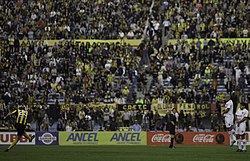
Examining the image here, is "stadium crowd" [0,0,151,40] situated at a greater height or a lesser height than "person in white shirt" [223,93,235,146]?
greater

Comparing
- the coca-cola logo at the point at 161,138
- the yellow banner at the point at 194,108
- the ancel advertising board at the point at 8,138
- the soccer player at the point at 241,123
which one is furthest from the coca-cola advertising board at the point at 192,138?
the soccer player at the point at 241,123

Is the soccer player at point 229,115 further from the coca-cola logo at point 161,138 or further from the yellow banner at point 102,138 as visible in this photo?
the yellow banner at point 102,138

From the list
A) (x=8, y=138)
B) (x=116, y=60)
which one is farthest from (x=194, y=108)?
(x=8, y=138)

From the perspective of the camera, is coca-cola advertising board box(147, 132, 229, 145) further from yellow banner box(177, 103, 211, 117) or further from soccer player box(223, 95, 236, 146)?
yellow banner box(177, 103, 211, 117)

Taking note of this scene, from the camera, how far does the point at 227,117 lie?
36.2m

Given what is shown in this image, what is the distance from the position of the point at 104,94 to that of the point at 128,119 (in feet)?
11.9

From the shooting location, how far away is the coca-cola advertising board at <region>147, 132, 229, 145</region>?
132 ft

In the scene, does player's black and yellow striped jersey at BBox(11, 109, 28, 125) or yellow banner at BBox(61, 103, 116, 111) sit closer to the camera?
player's black and yellow striped jersey at BBox(11, 109, 28, 125)

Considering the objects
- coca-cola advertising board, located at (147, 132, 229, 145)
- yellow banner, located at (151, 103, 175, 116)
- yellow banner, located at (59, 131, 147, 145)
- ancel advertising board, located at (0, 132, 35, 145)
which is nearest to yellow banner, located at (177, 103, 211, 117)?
yellow banner, located at (151, 103, 175, 116)

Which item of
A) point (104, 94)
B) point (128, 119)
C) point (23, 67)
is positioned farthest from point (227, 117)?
point (23, 67)

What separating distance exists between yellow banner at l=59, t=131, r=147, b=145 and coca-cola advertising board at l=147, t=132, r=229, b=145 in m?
0.60

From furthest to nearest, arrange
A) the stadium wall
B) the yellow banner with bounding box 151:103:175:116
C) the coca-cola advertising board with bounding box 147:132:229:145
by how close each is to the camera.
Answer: the yellow banner with bounding box 151:103:175:116 < the stadium wall < the coca-cola advertising board with bounding box 147:132:229:145

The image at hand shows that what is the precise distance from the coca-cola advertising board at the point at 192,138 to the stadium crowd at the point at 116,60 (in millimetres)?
3187

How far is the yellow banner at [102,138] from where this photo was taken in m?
41.0
